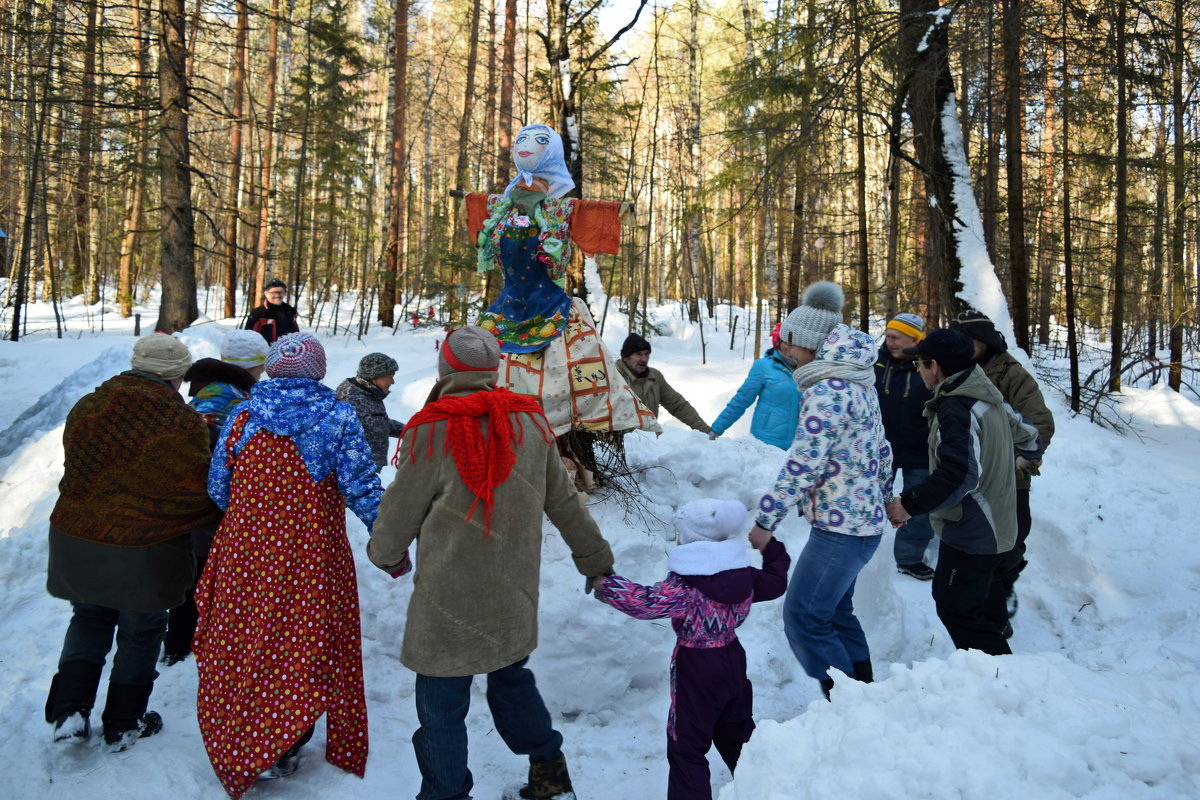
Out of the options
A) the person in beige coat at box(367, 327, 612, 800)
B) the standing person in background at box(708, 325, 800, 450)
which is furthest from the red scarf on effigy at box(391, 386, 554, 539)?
the standing person in background at box(708, 325, 800, 450)

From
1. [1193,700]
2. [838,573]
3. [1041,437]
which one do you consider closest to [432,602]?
[838,573]

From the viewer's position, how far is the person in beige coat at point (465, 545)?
2.51 meters

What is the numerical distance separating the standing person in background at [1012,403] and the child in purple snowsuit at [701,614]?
192 centimetres

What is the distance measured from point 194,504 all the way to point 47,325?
1858 centimetres

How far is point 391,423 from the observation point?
13.9 ft

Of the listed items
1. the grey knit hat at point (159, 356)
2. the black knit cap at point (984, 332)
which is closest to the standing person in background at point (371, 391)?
the grey knit hat at point (159, 356)

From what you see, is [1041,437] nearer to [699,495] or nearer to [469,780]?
[699,495]

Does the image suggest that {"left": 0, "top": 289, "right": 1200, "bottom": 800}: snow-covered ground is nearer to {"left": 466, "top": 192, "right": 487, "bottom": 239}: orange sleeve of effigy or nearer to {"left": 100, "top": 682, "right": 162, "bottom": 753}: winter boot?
{"left": 100, "top": 682, "right": 162, "bottom": 753}: winter boot

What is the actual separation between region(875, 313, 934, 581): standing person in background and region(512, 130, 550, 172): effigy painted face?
8.50ft

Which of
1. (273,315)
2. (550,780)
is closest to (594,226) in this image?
(550,780)

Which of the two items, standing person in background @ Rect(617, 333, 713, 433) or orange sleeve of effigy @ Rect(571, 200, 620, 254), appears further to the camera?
standing person in background @ Rect(617, 333, 713, 433)

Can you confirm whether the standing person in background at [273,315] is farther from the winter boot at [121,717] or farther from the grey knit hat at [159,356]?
the winter boot at [121,717]

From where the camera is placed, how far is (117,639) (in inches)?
117

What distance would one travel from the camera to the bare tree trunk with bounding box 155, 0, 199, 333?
9867 mm
